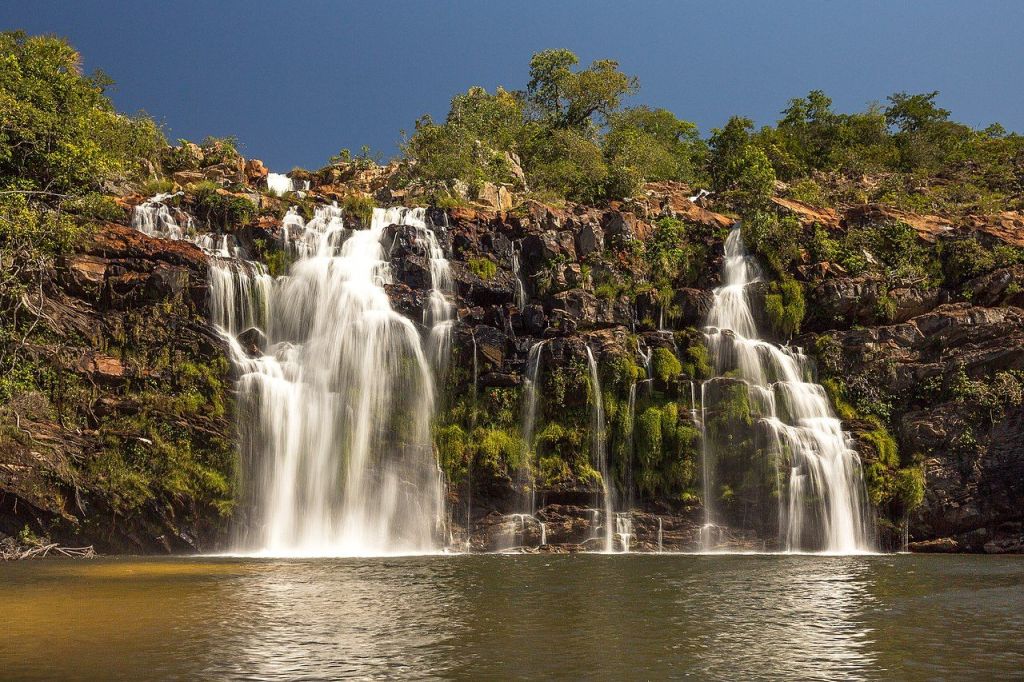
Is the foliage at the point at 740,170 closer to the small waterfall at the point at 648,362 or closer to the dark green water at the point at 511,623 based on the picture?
the small waterfall at the point at 648,362

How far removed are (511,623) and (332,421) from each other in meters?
17.4

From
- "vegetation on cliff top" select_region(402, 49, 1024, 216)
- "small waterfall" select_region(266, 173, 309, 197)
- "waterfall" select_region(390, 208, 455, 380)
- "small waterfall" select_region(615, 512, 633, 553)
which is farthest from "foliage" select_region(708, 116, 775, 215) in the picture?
"small waterfall" select_region(266, 173, 309, 197)

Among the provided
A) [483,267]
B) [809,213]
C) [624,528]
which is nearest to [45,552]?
[624,528]

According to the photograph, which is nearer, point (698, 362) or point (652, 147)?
point (698, 362)

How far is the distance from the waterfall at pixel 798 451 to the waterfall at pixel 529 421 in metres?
5.92

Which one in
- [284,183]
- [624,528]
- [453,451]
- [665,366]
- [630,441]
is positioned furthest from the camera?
[284,183]

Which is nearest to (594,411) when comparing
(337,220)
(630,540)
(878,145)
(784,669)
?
(630,540)

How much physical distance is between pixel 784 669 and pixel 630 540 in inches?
763

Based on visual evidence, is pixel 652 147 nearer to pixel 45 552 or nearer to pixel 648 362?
pixel 648 362

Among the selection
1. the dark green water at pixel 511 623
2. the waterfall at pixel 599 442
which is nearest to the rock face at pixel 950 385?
the dark green water at pixel 511 623

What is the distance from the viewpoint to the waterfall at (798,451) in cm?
2742

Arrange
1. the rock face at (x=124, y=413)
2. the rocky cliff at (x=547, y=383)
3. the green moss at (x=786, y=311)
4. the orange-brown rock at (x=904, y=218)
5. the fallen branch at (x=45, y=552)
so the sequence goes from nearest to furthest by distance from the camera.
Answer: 1. the fallen branch at (x=45, y=552)
2. the rock face at (x=124, y=413)
3. the rocky cliff at (x=547, y=383)
4. the green moss at (x=786, y=311)
5. the orange-brown rock at (x=904, y=218)

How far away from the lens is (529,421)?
29672mm

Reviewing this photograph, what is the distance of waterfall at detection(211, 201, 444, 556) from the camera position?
2692cm
